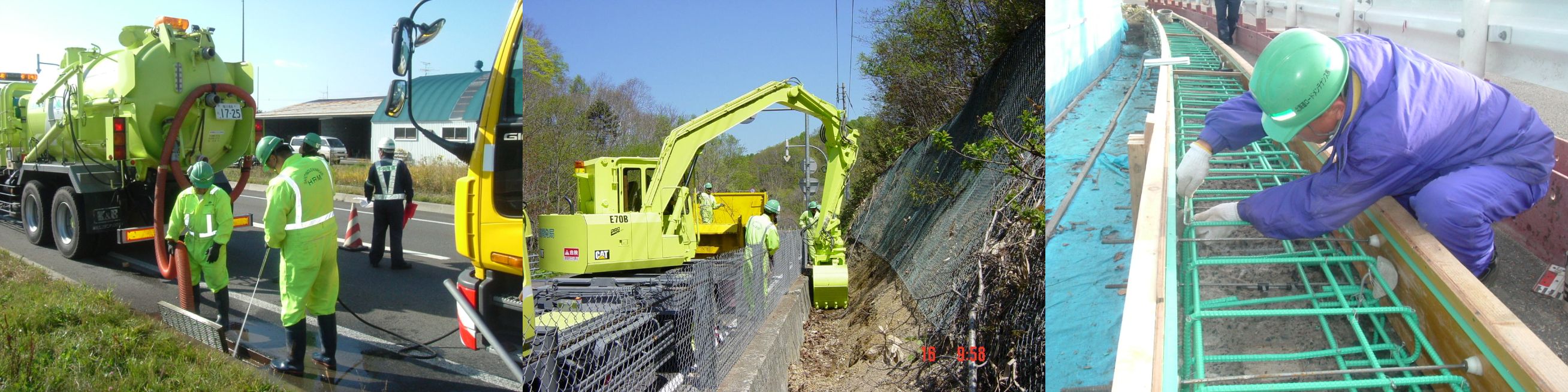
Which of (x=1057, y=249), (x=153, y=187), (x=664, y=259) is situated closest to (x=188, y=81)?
(x=153, y=187)

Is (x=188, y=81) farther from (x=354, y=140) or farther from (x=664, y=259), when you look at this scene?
(x=664, y=259)

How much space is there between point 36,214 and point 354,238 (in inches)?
46.8

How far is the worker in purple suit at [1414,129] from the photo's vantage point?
158 centimetres

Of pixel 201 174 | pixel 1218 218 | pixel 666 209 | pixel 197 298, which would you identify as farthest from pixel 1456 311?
pixel 666 209

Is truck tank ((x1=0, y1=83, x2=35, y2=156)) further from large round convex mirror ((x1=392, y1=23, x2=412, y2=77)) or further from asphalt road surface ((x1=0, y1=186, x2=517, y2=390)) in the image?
large round convex mirror ((x1=392, y1=23, x2=412, y2=77))

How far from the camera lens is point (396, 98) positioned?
2154mm

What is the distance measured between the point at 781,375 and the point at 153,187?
3.44 metres

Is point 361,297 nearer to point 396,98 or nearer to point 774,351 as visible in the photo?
point 396,98

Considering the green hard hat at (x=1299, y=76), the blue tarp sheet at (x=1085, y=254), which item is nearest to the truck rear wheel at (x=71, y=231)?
the blue tarp sheet at (x=1085, y=254)

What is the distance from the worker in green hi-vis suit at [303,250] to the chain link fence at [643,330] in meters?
0.66

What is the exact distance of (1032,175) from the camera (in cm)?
289

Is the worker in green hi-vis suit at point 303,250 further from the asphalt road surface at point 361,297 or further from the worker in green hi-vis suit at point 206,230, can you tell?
the worker in green hi-vis suit at point 206,230

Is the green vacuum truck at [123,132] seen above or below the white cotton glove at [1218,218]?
above

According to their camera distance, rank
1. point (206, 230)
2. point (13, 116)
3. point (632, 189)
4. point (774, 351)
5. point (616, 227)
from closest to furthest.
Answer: point (206, 230) < point (13, 116) < point (616, 227) < point (774, 351) < point (632, 189)
